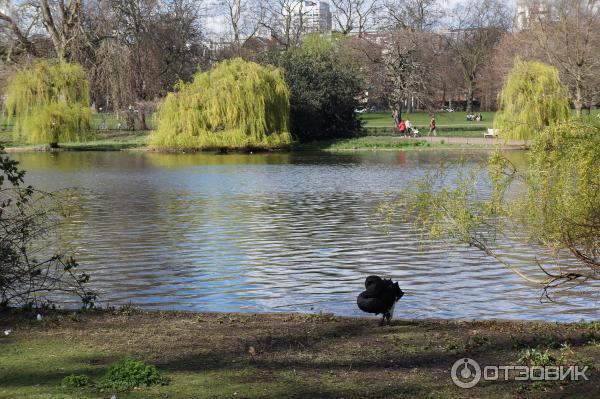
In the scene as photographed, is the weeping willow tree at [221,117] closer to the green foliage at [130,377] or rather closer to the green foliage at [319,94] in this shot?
the green foliage at [319,94]

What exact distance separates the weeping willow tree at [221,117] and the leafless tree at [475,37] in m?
44.1

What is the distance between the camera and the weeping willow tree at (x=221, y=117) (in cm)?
4769

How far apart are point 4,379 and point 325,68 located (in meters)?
49.2

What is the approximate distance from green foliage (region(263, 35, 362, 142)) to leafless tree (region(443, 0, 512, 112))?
35389 mm

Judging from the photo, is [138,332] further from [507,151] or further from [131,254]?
[507,151]

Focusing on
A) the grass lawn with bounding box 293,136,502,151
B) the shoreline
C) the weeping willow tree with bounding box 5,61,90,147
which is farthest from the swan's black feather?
the weeping willow tree with bounding box 5,61,90,147

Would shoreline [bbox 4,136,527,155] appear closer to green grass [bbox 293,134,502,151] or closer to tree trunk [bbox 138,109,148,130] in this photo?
green grass [bbox 293,134,502,151]

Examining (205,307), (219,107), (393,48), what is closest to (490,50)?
(393,48)

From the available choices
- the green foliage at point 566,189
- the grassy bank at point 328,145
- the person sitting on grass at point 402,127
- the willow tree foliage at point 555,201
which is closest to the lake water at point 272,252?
the willow tree foliage at point 555,201

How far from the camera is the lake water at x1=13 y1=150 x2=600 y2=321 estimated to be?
38.5 feet

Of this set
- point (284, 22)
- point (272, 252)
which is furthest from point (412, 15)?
point (272, 252)

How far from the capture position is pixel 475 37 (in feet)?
310

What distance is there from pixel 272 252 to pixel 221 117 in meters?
32.7

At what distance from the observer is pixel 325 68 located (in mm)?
54875
